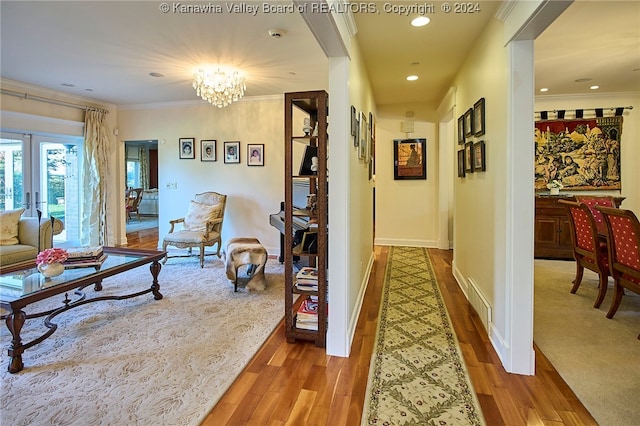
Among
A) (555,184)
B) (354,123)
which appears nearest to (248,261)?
(354,123)

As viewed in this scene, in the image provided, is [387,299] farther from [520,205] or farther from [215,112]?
[215,112]

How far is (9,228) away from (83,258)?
6.16ft

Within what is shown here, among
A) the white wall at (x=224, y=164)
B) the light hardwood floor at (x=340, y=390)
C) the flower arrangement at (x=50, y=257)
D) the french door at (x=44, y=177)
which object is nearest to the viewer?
the light hardwood floor at (x=340, y=390)

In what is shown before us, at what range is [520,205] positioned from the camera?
2086 mm

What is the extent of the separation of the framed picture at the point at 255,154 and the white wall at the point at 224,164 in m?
0.06

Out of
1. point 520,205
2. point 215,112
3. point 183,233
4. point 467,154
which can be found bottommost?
point 183,233

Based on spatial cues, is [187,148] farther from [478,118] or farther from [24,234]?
[478,118]

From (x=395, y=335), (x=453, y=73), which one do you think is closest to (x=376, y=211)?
(x=453, y=73)

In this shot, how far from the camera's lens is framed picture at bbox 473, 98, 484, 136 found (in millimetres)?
2810

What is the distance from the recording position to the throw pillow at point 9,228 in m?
3.94

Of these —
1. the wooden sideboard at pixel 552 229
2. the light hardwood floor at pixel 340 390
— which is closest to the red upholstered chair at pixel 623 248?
the light hardwood floor at pixel 340 390

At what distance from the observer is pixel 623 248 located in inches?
111

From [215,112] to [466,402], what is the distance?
A: 17.5 feet

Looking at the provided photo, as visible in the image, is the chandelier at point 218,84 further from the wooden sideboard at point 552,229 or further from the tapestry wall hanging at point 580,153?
the tapestry wall hanging at point 580,153
